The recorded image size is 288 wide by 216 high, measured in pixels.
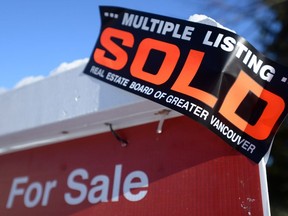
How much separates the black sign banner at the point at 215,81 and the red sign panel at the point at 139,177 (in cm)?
20

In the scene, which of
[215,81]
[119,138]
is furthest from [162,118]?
[215,81]

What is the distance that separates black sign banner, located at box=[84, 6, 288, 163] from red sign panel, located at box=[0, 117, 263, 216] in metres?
0.20

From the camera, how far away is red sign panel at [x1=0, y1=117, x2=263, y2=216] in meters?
1.74

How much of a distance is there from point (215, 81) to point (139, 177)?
0.78 metres

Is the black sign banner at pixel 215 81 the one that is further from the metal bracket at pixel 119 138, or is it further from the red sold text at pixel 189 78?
the metal bracket at pixel 119 138

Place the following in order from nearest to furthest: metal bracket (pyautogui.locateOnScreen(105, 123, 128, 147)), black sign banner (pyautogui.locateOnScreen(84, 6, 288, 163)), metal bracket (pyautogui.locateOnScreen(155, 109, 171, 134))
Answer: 1. black sign banner (pyautogui.locateOnScreen(84, 6, 288, 163))
2. metal bracket (pyautogui.locateOnScreen(155, 109, 171, 134))
3. metal bracket (pyautogui.locateOnScreen(105, 123, 128, 147))

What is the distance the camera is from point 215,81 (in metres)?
1.69

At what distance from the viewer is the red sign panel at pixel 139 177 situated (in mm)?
1738

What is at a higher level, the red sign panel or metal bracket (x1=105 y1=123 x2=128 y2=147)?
metal bracket (x1=105 y1=123 x2=128 y2=147)

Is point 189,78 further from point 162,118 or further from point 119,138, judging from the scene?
point 119,138

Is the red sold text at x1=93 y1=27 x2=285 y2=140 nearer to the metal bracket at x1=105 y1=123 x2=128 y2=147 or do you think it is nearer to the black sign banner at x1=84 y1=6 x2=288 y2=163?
the black sign banner at x1=84 y1=6 x2=288 y2=163

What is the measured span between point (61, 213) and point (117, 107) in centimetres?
87

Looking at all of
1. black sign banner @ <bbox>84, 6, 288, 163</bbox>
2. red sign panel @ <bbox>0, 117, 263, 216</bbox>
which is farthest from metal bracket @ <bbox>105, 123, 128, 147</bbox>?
black sign banner @ <bbox>84, 6, 288, 163</bbox>

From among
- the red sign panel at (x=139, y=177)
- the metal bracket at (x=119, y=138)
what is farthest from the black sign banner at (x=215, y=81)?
the metal bracket at (x=119, y=138)
